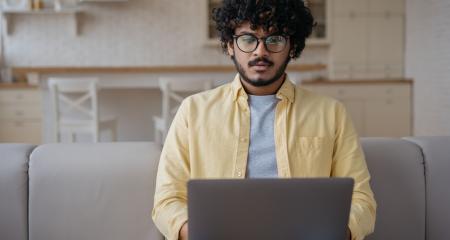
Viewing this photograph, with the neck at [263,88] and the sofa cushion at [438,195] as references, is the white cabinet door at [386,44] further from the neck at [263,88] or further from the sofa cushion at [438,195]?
the neck at [263,88]

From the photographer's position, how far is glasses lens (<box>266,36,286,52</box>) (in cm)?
160

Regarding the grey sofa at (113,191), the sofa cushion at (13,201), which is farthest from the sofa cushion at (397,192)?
the sofa cushion at (13,201)

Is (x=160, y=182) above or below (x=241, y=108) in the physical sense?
below

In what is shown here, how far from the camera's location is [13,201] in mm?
1743

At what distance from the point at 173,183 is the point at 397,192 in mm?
704

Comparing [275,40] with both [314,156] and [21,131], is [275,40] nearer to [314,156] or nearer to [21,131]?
[314,156]

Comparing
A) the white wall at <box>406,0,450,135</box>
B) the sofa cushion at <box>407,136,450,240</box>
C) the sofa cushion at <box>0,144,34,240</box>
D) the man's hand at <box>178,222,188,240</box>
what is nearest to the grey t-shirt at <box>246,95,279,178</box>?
the man's hand at <box>178,222,188,240</box>

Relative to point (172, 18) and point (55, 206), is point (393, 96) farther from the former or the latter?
point (55, 206)

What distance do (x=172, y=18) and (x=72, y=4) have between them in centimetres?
105

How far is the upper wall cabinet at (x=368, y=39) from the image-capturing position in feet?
20.8

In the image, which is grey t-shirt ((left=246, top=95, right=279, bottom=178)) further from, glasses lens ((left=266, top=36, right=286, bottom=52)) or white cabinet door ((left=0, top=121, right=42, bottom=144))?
white cabinet door ((left=0, top=121, right=42, bottom=144))

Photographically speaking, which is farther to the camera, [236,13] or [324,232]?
[236,13]

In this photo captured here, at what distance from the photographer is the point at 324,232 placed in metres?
1.22

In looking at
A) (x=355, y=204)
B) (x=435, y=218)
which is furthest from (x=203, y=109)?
(x=435, y=218)
